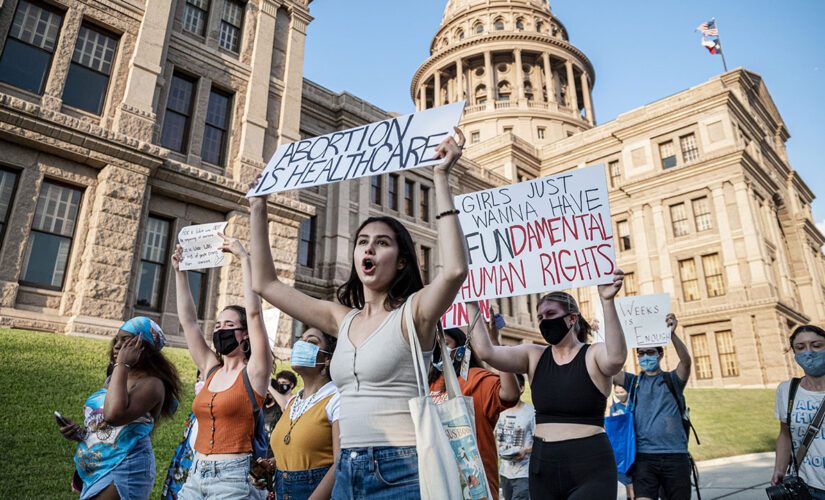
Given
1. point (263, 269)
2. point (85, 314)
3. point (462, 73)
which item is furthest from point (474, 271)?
point (462, 73)

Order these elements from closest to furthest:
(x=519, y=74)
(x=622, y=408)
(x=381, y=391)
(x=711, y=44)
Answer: (x=381, y=391), (x=622, y=408), (x=711, y=44), (x=519, y=74)

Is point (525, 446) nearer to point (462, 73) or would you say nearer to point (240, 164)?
point (240, 164)

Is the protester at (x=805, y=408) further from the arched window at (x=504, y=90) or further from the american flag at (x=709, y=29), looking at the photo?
the arched window at (x=504, y=90)

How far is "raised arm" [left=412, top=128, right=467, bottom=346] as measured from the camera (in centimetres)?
188

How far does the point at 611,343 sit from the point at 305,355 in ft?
6.28

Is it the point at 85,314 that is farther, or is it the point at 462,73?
the point at 462,73

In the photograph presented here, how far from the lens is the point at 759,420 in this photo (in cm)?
1759

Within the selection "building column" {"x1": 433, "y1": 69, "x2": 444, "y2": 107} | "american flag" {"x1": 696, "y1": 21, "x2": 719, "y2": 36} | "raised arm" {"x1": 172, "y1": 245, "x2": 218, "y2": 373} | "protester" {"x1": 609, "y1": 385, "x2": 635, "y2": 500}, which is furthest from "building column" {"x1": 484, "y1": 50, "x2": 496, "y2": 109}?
"raised arm" {"x1": 172, "y1": 245, "x2": 218, "y2": 373}

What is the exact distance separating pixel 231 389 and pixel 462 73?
5663 cm

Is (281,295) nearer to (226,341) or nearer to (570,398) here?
(226,341)

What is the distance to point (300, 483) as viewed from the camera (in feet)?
9.57

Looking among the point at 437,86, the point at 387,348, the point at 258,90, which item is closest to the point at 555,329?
the point at 387,348

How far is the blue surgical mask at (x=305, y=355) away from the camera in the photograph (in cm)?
340

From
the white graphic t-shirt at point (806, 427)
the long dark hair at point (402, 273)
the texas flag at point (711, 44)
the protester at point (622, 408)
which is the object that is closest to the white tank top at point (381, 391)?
the long dark hair at point (402, 273)
